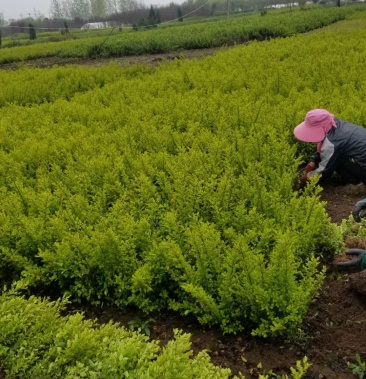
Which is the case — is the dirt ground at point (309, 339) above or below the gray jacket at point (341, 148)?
below

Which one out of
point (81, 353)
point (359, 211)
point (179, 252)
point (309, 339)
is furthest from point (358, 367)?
point (81, 353)

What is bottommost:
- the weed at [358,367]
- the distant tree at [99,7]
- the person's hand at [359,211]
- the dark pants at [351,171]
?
the weed at [358,367]

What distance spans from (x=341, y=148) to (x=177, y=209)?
6.88 ft

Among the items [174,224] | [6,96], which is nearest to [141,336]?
[174,224]

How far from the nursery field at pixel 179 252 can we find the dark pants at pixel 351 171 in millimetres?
160

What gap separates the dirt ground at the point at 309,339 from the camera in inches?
112

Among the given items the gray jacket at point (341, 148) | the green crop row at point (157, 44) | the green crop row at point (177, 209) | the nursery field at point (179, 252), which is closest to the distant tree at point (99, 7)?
the green crop row at point (157, 44)

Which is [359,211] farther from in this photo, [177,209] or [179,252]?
[177,209]

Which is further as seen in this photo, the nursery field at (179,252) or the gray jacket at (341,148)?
the gray jacket at (341,148)

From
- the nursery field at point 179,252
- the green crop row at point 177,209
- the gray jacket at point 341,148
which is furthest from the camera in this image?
the gray jacket at point 341,148

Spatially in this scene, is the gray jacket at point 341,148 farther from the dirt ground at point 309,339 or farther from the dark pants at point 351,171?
the dirt ground at point 309,339

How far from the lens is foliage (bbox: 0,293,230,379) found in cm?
250

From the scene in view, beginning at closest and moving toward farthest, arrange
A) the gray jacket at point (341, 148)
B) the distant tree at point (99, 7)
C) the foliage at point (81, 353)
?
the foliage at point (81, 353), the gray jacket at point (341, 148), the distant tree at point (99, 7)

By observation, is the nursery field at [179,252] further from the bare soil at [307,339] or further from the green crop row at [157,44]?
the green crop row at [157,44]
